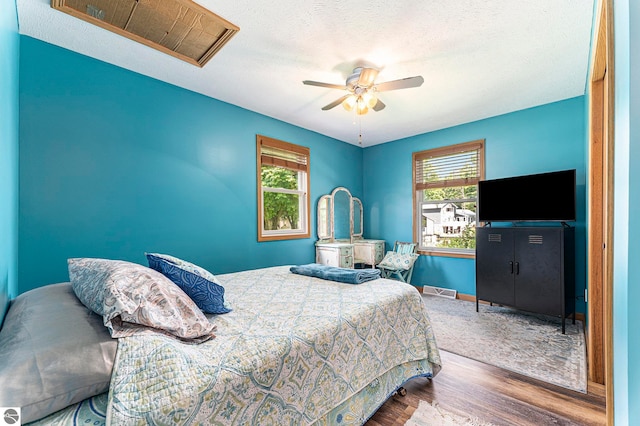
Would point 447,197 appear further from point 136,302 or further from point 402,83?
point 136,302

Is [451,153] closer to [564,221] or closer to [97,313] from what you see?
[564,221]

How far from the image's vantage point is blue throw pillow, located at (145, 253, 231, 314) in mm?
1460

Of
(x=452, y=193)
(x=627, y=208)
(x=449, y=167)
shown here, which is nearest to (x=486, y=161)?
(x=449, y=167)

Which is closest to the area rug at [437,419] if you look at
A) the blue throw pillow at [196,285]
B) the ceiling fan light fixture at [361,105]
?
the blue throw pillow at [196,285]

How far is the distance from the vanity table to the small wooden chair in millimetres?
246

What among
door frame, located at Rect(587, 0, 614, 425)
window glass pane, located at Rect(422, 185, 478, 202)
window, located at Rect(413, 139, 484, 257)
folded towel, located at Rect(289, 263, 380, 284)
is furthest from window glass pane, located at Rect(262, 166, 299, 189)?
door frame, located at Rect(587, 0, 614, 425)

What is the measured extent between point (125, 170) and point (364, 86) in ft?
7.73

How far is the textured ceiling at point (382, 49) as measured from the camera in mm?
1898

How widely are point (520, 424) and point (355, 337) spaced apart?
3.78ft

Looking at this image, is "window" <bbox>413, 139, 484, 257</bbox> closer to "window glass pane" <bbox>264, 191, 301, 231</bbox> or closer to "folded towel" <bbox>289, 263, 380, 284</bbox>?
"window glass pane" <bbox>264, 191, 301, 231</bbox>

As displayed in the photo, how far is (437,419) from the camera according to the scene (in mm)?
1684

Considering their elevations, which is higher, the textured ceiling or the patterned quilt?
the textured ceiling

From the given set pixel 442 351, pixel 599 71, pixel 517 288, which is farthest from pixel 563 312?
pixel 599 71

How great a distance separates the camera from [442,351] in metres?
2.56
